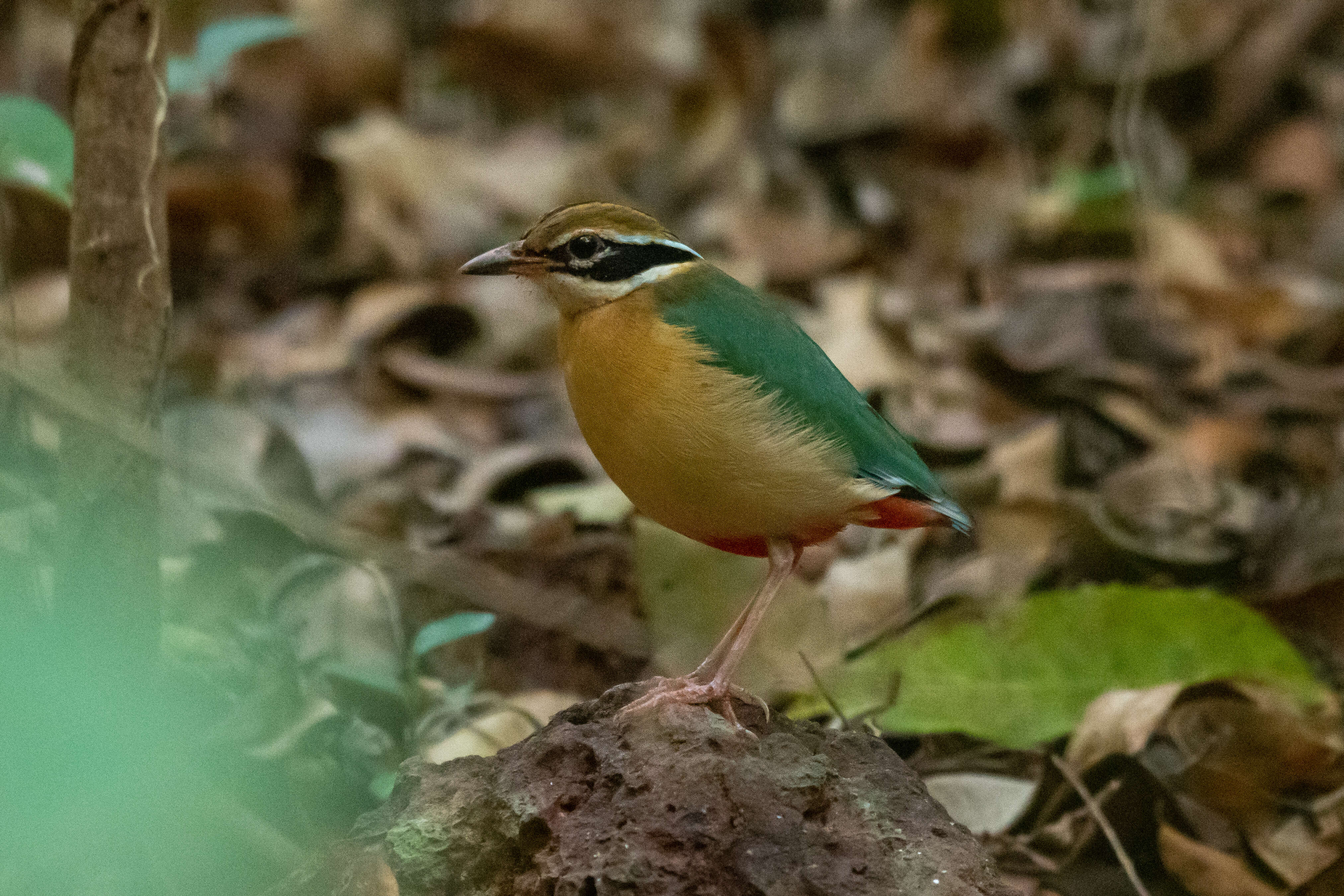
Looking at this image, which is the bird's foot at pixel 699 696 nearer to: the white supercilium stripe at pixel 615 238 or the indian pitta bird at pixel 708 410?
the indian pitta bird at pixel 708 410

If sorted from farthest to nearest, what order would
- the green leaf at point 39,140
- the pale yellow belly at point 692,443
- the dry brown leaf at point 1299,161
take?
the dry brown leaf at point 1299,161 → the green leaf at point 39,140 → the pale yellow belly at point 692,443

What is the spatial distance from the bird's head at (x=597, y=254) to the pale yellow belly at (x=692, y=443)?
→ 0.13m

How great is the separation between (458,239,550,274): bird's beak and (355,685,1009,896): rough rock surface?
115cm

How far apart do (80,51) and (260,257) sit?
5.02m

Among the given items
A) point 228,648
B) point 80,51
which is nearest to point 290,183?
point 228,648

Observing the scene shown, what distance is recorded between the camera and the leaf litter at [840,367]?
4301 millimetres

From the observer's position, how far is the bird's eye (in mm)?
3580

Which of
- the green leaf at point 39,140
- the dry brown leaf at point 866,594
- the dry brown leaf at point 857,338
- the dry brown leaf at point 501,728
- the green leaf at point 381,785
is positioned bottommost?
the dry brown leaf at point 866,594

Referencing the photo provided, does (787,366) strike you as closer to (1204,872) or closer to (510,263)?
(510,263)

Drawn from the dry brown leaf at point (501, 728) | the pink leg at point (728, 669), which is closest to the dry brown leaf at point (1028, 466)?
the dry brown leaf at point (501, 728)

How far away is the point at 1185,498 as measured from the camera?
6.34 m

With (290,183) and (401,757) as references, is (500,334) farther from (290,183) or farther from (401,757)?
(401,757)

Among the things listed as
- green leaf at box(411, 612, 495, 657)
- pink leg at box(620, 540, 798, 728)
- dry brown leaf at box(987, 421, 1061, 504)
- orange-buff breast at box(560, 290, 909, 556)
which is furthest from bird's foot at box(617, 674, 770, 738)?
dry brown leaf at box(987, 421, 1061, 504)

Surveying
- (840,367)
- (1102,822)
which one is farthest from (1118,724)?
(840,367)
